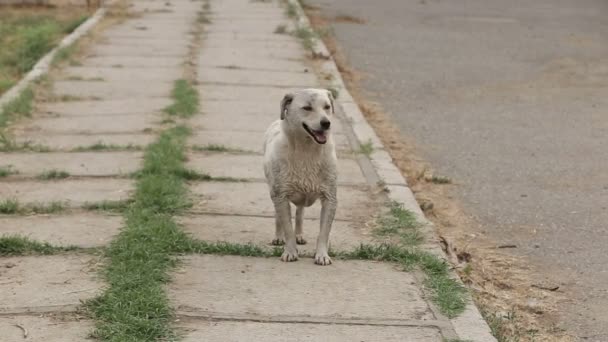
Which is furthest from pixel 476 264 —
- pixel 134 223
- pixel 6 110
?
pixel 6 110

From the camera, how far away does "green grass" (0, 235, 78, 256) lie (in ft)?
17.3

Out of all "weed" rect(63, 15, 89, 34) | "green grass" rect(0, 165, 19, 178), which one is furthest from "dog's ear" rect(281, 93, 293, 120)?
"weed" rect(63, 15, 89, 34)

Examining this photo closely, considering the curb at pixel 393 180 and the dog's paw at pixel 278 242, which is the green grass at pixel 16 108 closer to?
the curb at pixel 393 180

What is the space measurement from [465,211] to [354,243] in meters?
1.31

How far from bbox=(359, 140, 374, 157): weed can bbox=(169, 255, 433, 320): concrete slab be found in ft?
7.94

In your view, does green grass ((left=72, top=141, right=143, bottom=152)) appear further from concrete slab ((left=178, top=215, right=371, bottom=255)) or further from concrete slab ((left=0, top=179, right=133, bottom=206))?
concrete slab ((left=178, top=215, right=371, bottom=255))

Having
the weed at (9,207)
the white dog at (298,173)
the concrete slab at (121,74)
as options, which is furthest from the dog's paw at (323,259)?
the concrete slab at (121,74)

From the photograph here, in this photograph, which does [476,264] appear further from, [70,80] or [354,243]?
[70,80]

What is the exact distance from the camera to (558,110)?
32.4ft

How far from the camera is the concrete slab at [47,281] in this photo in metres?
4.60

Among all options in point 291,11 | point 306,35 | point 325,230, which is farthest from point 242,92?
point 291,11

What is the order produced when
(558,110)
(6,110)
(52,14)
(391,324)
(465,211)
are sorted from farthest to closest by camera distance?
(52,14), (558,110), (6,110), (465,211), (391,324)

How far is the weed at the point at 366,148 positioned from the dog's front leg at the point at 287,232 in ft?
7.63

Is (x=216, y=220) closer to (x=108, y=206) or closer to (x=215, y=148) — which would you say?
(x=108, y=206)
